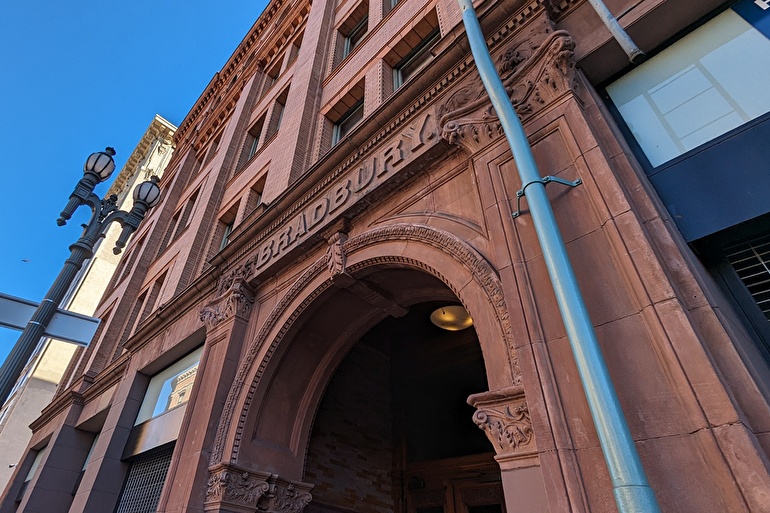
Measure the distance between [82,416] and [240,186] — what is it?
972 cm

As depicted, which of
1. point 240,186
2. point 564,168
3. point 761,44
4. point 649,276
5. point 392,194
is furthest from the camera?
point 240,186

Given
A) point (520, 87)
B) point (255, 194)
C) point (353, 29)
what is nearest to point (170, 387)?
point (255, 194)

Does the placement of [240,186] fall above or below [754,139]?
above

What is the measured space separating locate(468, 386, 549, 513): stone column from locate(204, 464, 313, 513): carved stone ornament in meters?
4.55

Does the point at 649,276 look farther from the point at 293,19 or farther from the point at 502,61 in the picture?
the point at 293,19

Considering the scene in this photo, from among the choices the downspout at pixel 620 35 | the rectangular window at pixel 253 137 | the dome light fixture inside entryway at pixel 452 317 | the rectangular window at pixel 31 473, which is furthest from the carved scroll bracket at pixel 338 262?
the rectangular window at pixel 31 473

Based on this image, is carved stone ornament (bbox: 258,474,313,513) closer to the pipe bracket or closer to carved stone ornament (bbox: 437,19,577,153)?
the pipe bracket

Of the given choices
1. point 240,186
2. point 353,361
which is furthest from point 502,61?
point 240,186

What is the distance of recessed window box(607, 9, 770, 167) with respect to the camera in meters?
3.95

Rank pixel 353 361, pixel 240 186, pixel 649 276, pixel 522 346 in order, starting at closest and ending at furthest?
pixel 649 276
pixel 522 346
pixel 353 361
pixel 240 186

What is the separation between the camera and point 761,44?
399 centimetres

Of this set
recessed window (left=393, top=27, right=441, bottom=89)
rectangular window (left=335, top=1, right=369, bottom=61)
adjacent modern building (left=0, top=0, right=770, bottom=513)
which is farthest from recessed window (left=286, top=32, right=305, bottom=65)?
recessed window (left=393, top=27, right=441, bottom=89)

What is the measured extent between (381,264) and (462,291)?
1.85m

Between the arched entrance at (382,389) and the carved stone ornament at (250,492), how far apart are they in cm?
2
